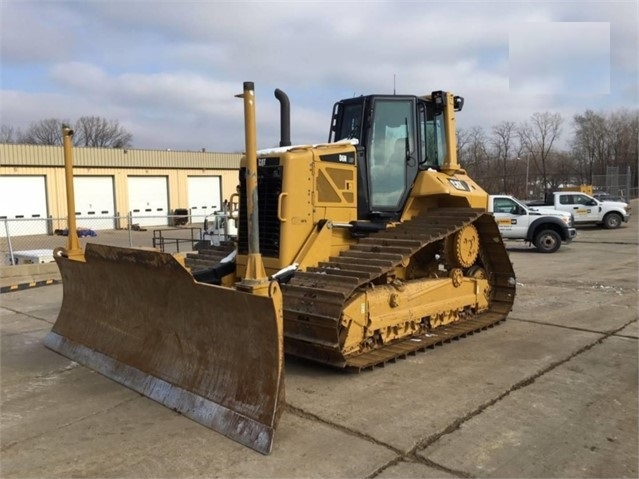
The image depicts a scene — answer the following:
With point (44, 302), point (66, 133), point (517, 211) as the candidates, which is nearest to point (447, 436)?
point (66, 133)

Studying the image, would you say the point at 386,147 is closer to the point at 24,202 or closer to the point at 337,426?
the point at 337,426

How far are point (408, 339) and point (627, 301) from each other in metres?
4.73

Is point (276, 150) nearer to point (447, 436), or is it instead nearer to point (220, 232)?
point (447, 436)

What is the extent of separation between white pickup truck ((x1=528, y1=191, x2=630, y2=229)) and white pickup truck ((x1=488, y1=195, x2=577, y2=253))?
7.06m

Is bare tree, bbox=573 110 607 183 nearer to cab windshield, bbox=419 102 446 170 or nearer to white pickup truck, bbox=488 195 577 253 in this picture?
white pickup truck, bbox=488 195 577 253

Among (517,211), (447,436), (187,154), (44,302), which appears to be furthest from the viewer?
(187,154)

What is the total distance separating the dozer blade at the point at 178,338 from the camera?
13.6 feet

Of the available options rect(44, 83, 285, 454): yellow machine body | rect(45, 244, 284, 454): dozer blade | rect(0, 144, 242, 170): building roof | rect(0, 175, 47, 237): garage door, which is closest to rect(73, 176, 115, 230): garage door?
rect(0, 144, 242, 170): building roof

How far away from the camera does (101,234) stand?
28.5 meters

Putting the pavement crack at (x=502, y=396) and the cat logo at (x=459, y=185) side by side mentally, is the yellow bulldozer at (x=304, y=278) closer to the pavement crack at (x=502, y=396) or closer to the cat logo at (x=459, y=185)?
the cat logo at (x=459, y=185)

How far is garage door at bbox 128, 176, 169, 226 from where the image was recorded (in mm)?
35938

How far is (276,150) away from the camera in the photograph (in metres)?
6.37

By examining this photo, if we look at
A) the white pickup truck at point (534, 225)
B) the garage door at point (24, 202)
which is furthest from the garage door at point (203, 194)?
the white pickup truck at point (534, 225)

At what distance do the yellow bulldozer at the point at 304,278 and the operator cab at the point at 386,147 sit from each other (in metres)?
0.02
